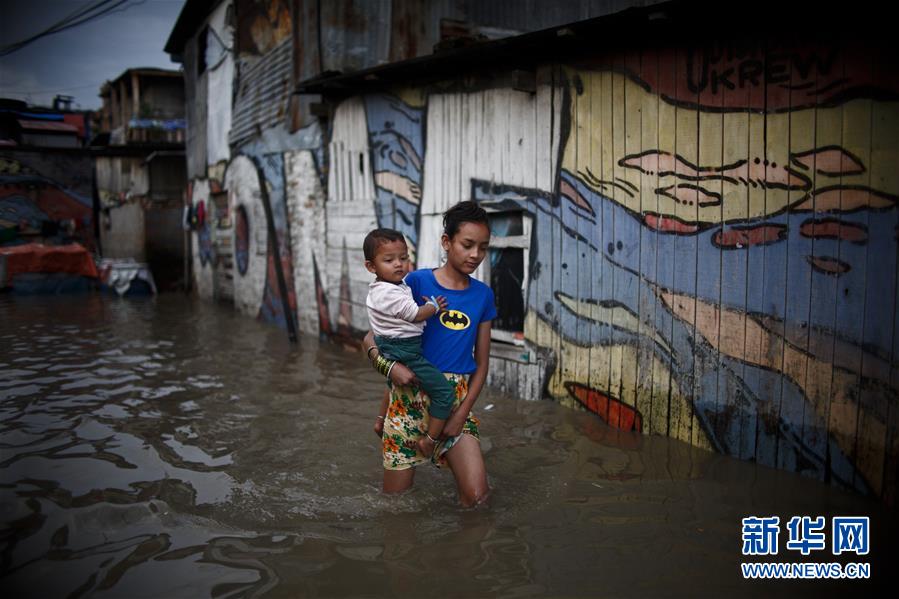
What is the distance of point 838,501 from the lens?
3.98 metres

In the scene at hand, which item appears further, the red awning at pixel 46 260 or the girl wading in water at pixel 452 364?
the red awning at pixel 46 260

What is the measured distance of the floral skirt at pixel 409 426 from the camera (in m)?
3.61

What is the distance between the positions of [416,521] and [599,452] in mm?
1839

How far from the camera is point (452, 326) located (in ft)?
11.8

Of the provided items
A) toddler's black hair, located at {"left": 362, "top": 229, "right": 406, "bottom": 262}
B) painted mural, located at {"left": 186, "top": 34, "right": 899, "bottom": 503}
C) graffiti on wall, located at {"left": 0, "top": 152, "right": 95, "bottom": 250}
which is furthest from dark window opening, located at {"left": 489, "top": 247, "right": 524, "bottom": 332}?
graffiti on wall, located at {"left": 0, "top": 152, "right": 95, "bottom": 250}

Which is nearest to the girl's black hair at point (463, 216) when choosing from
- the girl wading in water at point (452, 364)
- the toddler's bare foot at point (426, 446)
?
the girl wading in water at point (452, 364)

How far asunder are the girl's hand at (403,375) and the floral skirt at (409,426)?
0.09 m

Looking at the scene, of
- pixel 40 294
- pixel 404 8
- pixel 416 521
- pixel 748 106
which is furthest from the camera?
pixel 40 294

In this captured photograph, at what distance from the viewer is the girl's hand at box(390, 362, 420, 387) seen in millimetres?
3457

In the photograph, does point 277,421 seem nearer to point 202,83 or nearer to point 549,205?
point 549,205

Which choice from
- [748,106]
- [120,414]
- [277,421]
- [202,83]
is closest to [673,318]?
[748,106]

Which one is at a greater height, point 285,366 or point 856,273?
point 856,273

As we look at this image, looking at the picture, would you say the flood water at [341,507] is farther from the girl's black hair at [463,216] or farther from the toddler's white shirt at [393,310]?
the girl's black hair at [463,216]

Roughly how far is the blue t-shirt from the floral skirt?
9cm
